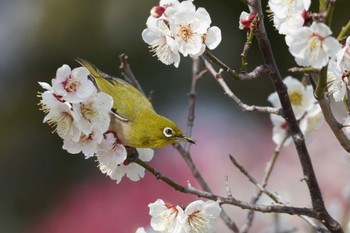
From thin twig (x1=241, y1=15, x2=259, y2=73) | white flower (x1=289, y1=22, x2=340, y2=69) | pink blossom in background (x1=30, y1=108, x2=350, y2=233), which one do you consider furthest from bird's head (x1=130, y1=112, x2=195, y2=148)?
pink blossom in background (x1=30, y1=108, x2=350, y2=233)

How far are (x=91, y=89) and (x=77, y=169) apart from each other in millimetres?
4253

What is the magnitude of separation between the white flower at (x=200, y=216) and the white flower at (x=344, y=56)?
272mm

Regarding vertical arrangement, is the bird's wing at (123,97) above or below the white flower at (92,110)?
below

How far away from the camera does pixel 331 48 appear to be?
2.98 ft

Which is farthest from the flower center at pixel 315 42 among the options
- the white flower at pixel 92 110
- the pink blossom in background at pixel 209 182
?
the pink blossom in background at pixel 209 182

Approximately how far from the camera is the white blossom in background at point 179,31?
1.06m

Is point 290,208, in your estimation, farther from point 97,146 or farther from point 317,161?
point 317,161

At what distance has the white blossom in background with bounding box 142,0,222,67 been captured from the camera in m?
1.06

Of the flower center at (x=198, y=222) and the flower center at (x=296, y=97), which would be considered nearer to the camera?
the flower center at (x=198, y=222)

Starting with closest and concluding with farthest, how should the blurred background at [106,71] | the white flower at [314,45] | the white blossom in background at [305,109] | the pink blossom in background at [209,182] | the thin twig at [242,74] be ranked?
the white flower at [314,45]
the thin twig at [242,74]
the white blossom in background at [305,109]
the pink blossom in background at [209,182]
the blurred background at [106,71]

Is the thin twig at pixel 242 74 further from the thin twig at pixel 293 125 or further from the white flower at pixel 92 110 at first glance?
the white flower at pixel 92 110

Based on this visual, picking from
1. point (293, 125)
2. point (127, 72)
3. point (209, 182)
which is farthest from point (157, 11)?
point (209, 182)

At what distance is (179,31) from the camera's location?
3.52ft

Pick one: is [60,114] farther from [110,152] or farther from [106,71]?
[106,71]
